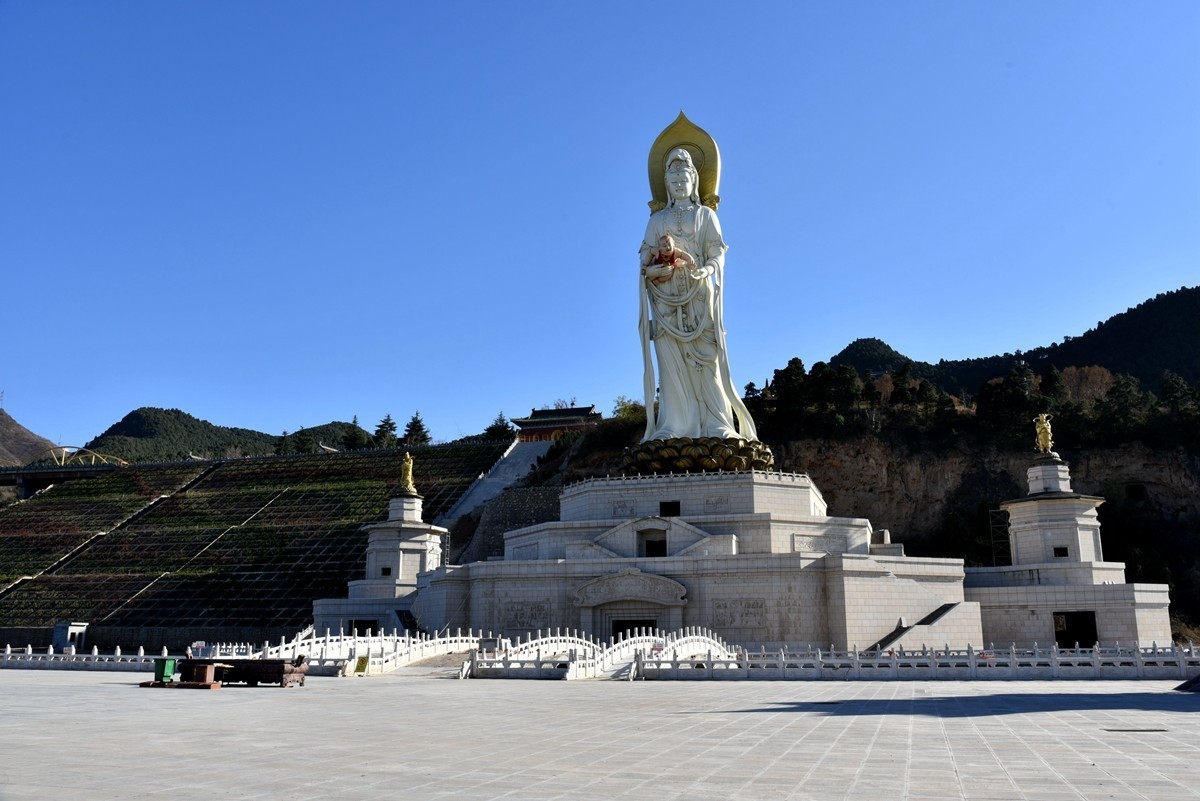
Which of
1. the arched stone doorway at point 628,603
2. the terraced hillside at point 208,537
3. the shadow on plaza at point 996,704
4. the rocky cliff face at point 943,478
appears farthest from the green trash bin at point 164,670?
the rocky cliff face at point 943,478

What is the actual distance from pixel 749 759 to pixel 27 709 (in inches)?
363

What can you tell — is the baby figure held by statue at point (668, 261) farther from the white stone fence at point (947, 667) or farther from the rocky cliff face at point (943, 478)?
the rocky cliff face at point (943, 478)

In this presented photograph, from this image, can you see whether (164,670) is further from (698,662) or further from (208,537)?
(208,537)

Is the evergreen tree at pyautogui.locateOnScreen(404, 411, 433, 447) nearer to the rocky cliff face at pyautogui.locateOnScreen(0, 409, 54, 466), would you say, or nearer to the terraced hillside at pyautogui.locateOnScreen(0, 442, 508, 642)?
the terraced hillside at pyautogui.locateOnScreen(0, 442, 508, 642)

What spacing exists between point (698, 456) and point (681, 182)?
1040cm

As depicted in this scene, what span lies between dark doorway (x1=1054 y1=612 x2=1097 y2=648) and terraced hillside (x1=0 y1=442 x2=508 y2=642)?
2724 centimetres

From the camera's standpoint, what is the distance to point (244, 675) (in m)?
17.3

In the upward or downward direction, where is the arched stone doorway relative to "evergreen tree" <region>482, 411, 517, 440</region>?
downward

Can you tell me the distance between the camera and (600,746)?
8664 mm

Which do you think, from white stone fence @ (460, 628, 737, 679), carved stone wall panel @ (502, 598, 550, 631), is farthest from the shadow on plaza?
carved stone wall panel @ (502, 598, 550, 631)

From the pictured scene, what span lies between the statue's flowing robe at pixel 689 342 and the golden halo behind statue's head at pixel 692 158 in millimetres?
1777

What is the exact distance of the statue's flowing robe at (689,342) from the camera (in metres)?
34.7

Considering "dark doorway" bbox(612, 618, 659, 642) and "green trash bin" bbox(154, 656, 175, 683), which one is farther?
"dark doorway" bbox(612, 618, 659, 642)

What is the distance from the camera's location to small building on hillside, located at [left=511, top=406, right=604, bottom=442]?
6794 centimetres
